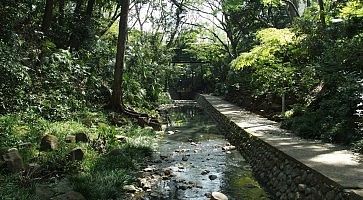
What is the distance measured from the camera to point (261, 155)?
368 inches

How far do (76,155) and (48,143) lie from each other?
0.68 metres

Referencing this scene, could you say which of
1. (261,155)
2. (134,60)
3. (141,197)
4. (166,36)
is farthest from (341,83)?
(166,36)

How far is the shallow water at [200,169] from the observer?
25.2ft

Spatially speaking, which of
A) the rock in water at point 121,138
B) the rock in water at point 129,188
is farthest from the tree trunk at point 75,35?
the rock in water at point 129,188

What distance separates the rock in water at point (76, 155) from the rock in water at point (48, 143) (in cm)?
47

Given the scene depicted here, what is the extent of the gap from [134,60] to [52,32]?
6.50m

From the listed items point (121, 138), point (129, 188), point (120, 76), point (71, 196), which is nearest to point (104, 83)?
point (120, 76)

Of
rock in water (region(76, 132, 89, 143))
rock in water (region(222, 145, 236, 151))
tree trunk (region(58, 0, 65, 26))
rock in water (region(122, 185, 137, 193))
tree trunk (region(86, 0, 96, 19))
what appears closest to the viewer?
rock in water (region(122, 185, 137, 193))

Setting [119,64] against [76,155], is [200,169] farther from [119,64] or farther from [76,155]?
[119,64]

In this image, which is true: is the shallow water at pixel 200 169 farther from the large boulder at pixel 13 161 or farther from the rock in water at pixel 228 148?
the large boulder at pixel 13 161

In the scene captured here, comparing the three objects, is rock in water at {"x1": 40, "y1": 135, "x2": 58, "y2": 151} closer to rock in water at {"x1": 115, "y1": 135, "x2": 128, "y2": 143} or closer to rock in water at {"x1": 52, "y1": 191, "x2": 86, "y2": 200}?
rock in water at {"x1": 52, "y1": 191, "x2": 86, "y2": 200}

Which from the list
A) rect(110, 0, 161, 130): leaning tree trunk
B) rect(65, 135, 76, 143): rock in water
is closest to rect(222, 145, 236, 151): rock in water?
rect(110, 0, 161, 130): leaning tree trunk

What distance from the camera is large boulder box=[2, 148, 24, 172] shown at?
6.38 meters

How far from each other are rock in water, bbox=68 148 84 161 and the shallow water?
171 centimetres
